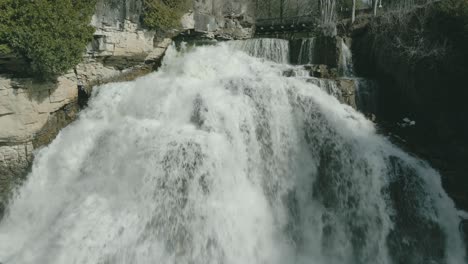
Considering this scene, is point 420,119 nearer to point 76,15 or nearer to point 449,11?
Answer: point 449,11

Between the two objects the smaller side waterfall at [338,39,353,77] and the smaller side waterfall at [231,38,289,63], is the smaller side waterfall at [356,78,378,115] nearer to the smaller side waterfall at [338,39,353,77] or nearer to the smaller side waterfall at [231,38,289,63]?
the smaller side waterfall at [338,39,353,77]

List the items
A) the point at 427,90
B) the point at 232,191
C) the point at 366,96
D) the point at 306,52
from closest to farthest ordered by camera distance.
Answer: the point at 232,191, the point at 427,90, the point at 366,96, the point at 306,52

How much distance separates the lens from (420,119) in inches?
453

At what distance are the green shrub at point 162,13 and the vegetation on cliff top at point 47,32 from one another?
2.06 meters

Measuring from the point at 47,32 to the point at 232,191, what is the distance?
5886 millimetres

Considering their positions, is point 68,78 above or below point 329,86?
below

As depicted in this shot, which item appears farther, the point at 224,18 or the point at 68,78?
the point at 224,18

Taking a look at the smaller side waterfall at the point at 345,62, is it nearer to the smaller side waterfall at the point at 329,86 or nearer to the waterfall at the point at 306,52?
the waterfall at the point at 306,52

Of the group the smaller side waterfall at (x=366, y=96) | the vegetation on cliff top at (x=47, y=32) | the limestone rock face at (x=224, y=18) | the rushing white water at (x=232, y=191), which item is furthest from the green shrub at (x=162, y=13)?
the smaller side waterfall at (x=366, y=96)

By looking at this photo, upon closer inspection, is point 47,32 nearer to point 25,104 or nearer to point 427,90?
point 25,104

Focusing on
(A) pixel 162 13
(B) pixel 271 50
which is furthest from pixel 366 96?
(A) pixel 162 13

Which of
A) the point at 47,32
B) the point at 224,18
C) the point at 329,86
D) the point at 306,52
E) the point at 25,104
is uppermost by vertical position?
the point at 224,18

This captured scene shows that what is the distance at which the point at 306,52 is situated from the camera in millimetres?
14203

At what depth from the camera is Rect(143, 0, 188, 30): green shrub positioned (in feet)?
41.2
